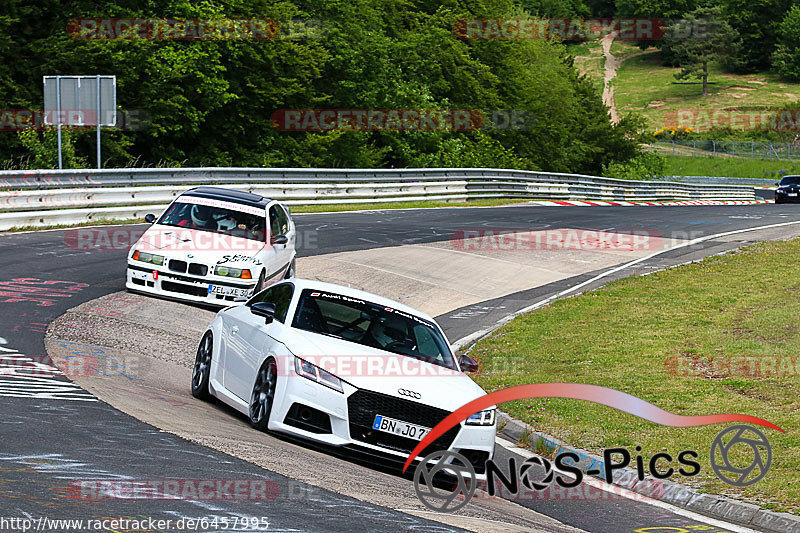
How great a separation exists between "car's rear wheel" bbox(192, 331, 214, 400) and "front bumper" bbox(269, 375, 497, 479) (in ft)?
6.65

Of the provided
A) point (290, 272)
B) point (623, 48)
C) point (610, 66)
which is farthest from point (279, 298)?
point (623, 48)

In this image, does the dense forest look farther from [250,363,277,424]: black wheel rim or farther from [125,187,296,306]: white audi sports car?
[250,363,277,424]: black wheel rim

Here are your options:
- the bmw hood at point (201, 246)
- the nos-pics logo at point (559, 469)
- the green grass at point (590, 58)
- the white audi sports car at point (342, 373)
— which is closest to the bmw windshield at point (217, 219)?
the bmw hood at point (201, 246)

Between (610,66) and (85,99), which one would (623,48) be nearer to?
(610,66)

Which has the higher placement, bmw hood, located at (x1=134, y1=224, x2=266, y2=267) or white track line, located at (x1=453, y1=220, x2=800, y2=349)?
bmw hood, located at (x1=134, y1=224, x2=266, y2=267)

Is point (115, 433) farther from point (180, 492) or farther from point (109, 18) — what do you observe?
point (109, 18)

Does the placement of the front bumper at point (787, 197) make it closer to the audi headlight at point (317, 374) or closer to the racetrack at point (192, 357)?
the racetrack at point (192, 357)

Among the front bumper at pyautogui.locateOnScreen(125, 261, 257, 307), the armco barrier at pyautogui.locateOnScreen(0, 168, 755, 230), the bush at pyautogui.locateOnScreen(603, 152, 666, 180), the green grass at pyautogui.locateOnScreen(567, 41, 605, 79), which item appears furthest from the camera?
the green grass at pyautogui.locateOnScreen(567, 41, 605, 79)

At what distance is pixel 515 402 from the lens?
38.2 feet

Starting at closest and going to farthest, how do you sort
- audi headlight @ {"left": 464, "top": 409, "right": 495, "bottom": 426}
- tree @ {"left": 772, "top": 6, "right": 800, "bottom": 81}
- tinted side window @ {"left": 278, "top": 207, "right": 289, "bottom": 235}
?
audi headlight @ {"left": 464, "top": 409, "right": 495, "bottom": 426}, tinted side window @ {"left": 278, "top": 207, "right": 289, "bottom": 235}, tree @ {"left": 772, "top": 6, "right": 800, "bottom": 81}

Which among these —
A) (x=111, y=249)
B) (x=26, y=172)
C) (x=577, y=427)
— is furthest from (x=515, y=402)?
(x=26, y=172)

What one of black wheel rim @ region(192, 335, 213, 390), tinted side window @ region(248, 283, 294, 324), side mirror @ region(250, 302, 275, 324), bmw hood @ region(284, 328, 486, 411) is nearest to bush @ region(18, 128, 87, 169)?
black wheel rim @ region(192, 335, 213, 390)

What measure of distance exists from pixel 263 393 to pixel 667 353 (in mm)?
7187

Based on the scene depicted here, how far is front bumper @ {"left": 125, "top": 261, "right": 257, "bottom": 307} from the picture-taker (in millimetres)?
15203
